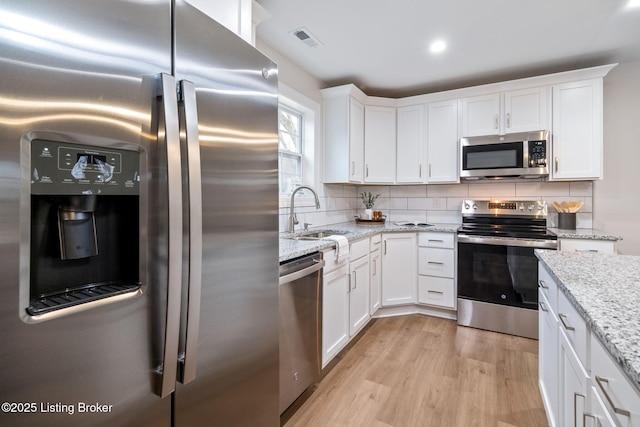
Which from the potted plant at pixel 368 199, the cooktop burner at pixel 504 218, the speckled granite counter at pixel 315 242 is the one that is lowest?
the speckled granite counter at pixel 315 242

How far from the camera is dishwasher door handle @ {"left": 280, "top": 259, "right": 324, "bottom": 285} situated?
155 centimetres

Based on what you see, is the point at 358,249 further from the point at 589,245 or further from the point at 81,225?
the point at 81,225

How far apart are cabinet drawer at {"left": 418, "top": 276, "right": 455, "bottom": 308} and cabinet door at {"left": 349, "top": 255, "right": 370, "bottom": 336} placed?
0.73 metres

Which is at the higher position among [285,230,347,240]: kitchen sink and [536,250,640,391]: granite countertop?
[285,230,347,240]: kitchen sink

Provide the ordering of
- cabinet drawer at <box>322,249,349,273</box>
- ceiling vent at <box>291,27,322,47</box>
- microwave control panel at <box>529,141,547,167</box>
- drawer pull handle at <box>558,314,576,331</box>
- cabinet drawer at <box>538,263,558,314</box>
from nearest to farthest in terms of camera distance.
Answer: drawer pull handle at <box>558,314,576,331</box>
cabinet drawer at <box>538,263,558,314</box>
cabinet drawer at <box>322,249,349,273</box>
ceiling vent at <box>291,27,322,47</box>
microwave control panel at <box>529,141,547,167</box>

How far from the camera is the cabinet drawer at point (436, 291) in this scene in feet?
10.2

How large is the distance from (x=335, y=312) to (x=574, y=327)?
1.45 m

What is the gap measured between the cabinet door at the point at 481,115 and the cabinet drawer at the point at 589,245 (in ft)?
3.95

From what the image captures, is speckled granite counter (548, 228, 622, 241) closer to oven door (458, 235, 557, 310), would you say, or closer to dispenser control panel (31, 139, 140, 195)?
oven door (458, 235, 557, 310)

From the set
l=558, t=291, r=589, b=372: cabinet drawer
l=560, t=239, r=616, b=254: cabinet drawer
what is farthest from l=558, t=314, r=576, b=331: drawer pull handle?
l=560, t=239, r=616, b=254: cabinet drawer

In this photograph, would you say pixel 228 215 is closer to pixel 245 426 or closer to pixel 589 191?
pixel 245 426

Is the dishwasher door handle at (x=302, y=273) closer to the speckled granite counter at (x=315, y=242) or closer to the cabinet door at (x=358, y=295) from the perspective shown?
the speckled granite counter at (x=315, y=242)

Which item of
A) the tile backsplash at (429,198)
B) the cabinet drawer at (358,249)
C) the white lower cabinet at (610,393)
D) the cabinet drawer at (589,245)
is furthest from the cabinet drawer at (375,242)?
the white lower cabinet at (610,393)

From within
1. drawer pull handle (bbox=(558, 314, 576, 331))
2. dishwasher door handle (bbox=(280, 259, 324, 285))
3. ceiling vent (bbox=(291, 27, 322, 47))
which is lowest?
drawer pull handle (bbox=(558, 314, 576, 331))
